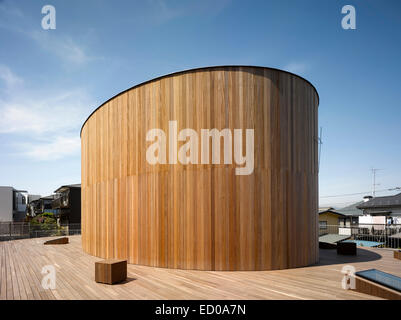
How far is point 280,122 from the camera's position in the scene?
23.4 feet

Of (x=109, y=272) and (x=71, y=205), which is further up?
(x=109, y=272)

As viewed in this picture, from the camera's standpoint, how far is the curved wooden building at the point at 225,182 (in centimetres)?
672

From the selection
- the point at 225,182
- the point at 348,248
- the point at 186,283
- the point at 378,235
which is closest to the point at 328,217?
the point at 378,235

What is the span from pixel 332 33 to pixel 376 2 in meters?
1.41

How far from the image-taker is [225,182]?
22.3 feet

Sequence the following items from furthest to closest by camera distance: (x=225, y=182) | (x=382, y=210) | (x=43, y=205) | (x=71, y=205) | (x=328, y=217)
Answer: (x=43, y=205)
(x=71, y=205)
(x=382, y=210)
(x=328, y=217)
(x=225, y=182)

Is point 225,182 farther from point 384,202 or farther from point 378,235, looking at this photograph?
point 384,202

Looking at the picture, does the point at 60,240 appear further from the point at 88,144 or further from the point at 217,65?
the point at 217,65

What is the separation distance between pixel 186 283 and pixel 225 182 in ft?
8.87

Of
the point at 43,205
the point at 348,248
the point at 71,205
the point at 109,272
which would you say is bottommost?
the point at 43,205

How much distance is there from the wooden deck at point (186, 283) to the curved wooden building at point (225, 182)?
592 millimetres

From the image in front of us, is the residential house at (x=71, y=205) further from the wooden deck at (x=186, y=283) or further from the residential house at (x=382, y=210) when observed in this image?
the residential house at (x=382, y=210)

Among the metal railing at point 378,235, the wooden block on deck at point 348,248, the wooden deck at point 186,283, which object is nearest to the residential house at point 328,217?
the metal railing at point 378,235
